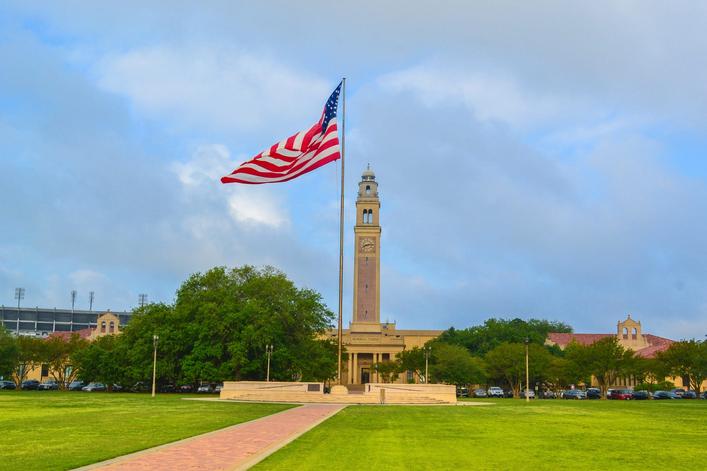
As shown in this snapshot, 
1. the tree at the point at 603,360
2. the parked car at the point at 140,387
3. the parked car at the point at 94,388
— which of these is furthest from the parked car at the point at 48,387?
the tree at the point at 603,360

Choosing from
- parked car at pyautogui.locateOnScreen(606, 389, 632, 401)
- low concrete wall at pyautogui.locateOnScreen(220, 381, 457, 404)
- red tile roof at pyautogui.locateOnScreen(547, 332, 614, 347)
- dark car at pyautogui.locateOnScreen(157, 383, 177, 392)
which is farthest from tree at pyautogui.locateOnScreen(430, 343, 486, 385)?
red tile roof at pyautogui.locateOnScreen(547, 332, 614, 347)

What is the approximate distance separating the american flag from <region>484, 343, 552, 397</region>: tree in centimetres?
5071

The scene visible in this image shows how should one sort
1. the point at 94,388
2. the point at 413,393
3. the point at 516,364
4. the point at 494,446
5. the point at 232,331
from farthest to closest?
the point at 516,364 → the point at 94,388 → the point at 232,331 → the point at 413,393 → the point at 494,446

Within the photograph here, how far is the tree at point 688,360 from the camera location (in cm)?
7238

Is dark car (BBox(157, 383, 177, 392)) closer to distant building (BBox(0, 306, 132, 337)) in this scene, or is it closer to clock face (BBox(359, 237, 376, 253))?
clock face (BBox(359, 237, 376, 253))

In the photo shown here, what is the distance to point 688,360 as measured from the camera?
241 feet

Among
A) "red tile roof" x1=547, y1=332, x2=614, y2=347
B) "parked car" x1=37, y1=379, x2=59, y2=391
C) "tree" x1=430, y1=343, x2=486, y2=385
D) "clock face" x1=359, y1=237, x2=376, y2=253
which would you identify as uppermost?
"clock face" x1=359, y1=237, x2=376, y2=253

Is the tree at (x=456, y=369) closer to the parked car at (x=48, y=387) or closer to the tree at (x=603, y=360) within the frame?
the tree at (x=603, y=360)

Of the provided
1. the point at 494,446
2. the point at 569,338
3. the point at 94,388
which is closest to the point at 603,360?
the point at 94,388

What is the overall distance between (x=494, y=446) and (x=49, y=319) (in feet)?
646

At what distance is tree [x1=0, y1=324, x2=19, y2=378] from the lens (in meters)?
69.8

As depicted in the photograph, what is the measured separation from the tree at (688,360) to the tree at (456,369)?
19.8 meters

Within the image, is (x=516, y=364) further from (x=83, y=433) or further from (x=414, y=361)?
(x=83, y=433)

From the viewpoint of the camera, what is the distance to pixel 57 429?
73.9 feet
